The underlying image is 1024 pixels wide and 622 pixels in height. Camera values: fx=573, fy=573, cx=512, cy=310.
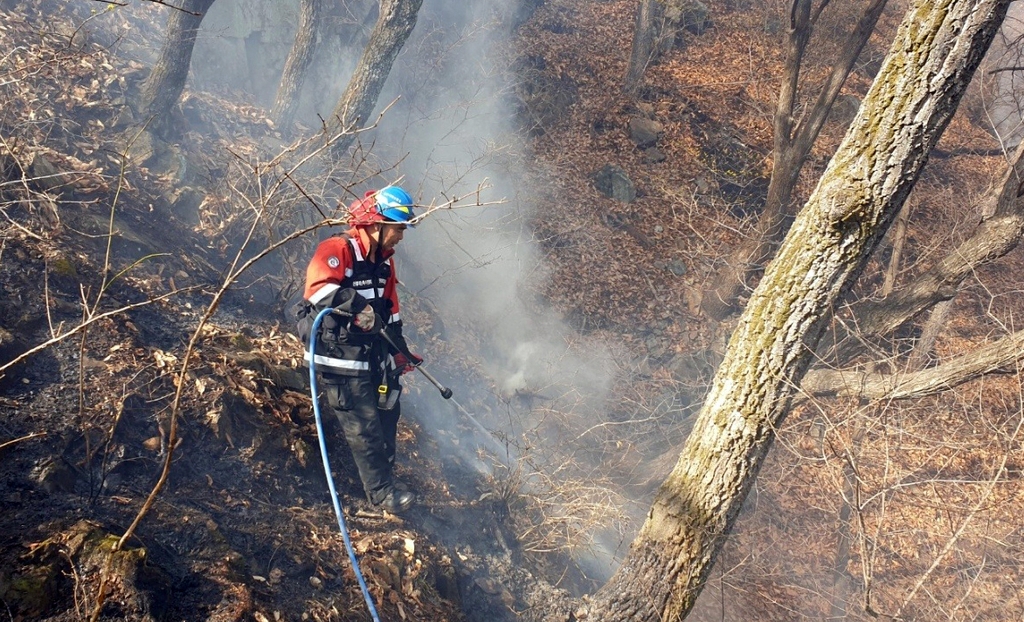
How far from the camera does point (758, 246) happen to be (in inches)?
324

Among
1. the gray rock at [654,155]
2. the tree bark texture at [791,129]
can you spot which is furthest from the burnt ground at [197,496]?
the gray rock at [654,155]

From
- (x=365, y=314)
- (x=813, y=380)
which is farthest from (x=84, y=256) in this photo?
(x=813, y=380)

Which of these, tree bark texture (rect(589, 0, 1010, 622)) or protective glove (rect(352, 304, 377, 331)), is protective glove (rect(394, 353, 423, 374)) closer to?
protective glove (rect(352, 304, 377, 331))

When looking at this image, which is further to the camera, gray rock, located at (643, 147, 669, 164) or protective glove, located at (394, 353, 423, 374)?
gray rock, located at (643, 147, 669, 164)

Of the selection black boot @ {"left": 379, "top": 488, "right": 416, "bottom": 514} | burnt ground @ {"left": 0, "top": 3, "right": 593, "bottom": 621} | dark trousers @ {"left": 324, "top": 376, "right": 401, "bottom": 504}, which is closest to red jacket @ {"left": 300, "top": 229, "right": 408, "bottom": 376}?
dark trousers @ {"left": 324, "top": 376, "right": 401, "bottom": 504}

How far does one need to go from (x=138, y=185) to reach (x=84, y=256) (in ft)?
8.64

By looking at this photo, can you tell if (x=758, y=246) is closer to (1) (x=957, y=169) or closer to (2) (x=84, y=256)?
(1) (x=957, y=169)

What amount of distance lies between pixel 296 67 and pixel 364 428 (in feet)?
29.0

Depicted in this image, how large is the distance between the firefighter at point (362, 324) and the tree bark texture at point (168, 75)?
6.01 meters

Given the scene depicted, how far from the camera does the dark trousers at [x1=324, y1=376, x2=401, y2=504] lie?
175 inches

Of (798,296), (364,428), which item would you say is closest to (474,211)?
(364,428)

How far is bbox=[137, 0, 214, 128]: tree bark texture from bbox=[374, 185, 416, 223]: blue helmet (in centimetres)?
602

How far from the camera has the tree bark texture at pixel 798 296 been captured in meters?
2.99

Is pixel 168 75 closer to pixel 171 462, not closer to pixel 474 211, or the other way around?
pixel 474 211
